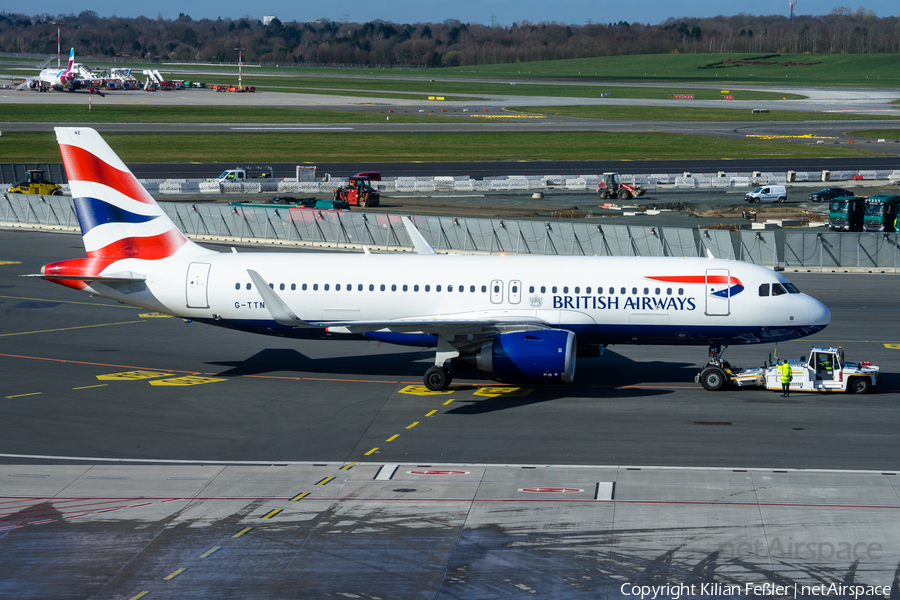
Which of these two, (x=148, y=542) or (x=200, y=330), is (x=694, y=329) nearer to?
(x=148, y=542)

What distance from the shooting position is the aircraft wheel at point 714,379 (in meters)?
35.2

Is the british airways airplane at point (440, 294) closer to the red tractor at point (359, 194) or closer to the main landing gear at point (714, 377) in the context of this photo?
the main landing gear at point (714, 377)

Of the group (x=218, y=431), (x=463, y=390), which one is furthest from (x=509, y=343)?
(x=218, y=431)

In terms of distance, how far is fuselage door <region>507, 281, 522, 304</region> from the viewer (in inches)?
1396

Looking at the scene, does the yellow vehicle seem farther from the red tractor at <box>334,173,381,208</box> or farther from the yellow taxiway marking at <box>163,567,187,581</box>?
the yellow taxiway marking at <box>163,567,187,581</box>

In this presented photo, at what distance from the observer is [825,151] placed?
135875mm

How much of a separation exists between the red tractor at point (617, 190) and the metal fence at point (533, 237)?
23672mm

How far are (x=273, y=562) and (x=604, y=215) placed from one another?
66.9 m

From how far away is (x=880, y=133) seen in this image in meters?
158

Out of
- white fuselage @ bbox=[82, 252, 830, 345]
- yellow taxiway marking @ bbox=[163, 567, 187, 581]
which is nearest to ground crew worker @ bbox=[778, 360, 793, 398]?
white fuselage @ bbox=[82, 252, 830, 345]

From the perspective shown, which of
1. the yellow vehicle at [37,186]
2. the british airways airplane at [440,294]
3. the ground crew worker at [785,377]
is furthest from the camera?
the yellow vehicle at [37,186]

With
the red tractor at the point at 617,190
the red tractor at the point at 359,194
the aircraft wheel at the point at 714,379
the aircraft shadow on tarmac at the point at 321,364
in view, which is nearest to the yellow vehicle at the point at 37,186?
the red tractor at the point at 359,194

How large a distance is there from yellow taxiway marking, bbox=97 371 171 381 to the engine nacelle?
45.3 feet

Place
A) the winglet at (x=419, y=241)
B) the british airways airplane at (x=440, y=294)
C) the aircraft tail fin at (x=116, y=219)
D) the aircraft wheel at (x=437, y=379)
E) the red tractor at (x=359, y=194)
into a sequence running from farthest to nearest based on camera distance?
the red tractor at (x=359, y=194), the winglet at (x=419, y=241), the aircraft tail fin at (x=116, y=219), the aircraft wheel at (x=437, y=379), the british airways airplane at (x=440, y=294)
